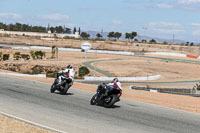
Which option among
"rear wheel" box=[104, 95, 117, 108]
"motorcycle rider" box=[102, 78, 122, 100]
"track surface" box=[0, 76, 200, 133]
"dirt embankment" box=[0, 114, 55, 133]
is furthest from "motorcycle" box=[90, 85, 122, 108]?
"dirt embankment" box=[0, 114, 55, 133]

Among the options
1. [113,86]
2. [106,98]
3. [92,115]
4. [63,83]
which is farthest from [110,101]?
[63,83]

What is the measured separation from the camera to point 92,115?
14641mm

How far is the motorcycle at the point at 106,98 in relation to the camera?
55.3 feet

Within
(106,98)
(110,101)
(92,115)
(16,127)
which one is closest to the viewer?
(16,127)

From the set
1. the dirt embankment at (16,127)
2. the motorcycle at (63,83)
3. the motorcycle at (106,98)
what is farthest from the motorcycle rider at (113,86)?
the dirt embankment at (16,127)

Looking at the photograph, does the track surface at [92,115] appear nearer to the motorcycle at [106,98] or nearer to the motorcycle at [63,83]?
the motorcycle at [106,98]

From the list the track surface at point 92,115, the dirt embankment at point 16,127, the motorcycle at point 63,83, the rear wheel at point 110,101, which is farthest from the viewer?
the motorcycle at point 63,83

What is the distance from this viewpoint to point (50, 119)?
1316 centimetres

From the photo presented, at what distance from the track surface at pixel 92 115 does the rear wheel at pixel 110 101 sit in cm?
31

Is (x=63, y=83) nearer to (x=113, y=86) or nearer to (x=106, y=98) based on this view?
(x=106, y=98)

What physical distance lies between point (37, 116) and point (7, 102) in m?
3.97

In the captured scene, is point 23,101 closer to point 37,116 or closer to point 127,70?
point 37,116

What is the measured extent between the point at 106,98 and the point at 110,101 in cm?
41

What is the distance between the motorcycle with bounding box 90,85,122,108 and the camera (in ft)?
55.3
